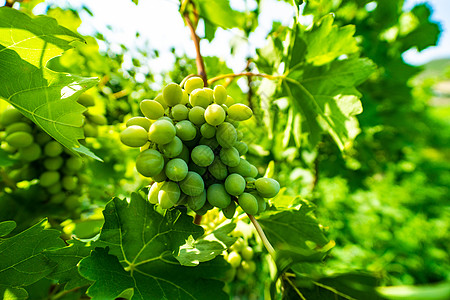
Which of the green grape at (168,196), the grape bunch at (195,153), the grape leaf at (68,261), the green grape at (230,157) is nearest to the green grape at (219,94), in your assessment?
the grape bunch at (195,153)

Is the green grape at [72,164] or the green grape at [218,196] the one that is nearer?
the green grape at [218,196]

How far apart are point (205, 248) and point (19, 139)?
0.66 metres

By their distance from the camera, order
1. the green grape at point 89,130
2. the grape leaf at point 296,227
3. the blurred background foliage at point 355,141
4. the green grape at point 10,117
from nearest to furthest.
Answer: the grape leaf at point 296,227, the green grape at point 10,117, the green grape at point 89,130, the blurred background foliage at point 355,141

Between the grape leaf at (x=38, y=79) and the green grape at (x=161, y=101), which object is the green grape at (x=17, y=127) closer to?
the grape leaf at (x=38, y=79)

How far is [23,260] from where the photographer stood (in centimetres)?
64

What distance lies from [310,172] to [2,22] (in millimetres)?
1724

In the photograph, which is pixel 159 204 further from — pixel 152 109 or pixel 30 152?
pixel 30 152

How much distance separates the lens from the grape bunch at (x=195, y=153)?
0.57m

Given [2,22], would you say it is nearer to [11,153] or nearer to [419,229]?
[11,153]

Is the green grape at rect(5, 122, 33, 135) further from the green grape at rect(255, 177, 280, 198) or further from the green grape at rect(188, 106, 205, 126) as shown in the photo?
the green grape at rect(255, 177, 280, 198)

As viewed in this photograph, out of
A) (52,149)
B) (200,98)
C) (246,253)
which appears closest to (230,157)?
(200,98)

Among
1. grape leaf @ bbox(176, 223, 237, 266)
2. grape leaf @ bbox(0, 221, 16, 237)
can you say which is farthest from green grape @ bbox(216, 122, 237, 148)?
grape leaf @ bbox(0, 221, 16, 237)

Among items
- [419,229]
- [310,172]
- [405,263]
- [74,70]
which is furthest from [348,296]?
[419,229]

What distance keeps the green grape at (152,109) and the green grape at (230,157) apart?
0.16 m
